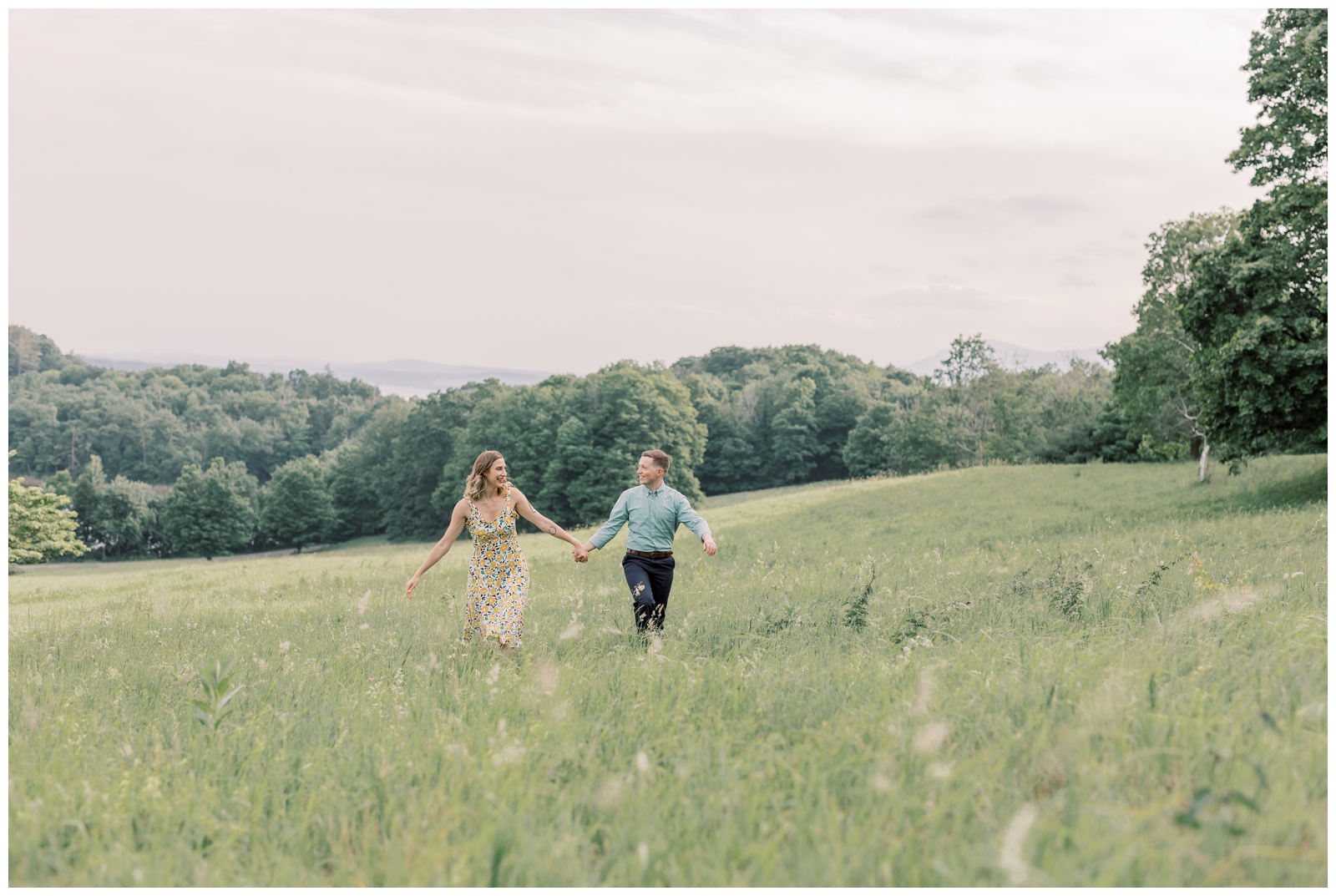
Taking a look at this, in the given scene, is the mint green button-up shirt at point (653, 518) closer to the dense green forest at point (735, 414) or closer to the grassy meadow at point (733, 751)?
the grassy meadow at point (733, 751)

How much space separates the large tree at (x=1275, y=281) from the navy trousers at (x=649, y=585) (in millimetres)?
16487

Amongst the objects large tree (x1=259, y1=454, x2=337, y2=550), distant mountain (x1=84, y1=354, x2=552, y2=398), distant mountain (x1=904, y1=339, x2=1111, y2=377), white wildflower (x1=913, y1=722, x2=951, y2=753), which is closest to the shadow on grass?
white wildflower (x1=913, y1=722, x2=951, y2=753)

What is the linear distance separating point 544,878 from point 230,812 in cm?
161

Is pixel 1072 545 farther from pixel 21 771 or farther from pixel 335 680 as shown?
pixel 21 771

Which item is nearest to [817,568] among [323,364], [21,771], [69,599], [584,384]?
[21,771]

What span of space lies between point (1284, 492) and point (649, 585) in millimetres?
20896

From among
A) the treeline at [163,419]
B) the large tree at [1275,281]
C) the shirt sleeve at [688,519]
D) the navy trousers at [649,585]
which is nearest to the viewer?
the navy trousers at [649,585]

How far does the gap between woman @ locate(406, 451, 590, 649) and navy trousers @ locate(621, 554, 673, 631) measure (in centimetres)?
74

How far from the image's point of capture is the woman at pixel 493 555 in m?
7.23

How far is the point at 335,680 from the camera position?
19.2ft

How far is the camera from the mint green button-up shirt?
791cm

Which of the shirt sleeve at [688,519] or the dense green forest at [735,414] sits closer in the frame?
the shirt sleeve at [688,519]

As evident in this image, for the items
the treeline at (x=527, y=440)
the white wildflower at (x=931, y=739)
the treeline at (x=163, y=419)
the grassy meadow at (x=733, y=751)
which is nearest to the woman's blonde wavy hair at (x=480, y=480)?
the grassy meadow at (x=733, y=751)

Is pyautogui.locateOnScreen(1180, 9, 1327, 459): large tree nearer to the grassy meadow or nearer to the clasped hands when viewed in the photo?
the grassy meadow
